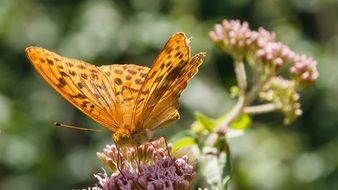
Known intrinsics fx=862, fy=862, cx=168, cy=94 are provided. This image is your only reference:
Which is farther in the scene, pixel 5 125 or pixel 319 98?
pixel 319 98

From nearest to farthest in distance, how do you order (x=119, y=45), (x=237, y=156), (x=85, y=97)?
(x=85, y=97) → (x=237, y=156) → (x=119, y=45)

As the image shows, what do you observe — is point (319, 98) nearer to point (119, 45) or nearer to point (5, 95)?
point (119, 45)

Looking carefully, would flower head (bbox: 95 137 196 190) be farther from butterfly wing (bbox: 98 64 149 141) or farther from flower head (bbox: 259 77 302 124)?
flower head (bbox: 259 77 302 124)

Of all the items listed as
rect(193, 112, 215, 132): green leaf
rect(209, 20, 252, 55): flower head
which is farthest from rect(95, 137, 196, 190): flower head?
rect(209, 20, 252, 55): flower head

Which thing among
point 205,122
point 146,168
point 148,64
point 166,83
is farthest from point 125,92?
point 148,64

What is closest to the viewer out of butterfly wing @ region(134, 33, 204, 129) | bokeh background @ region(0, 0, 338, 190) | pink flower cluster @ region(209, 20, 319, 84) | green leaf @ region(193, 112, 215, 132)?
butterfly wing @ region(134, 33, 204, 129)

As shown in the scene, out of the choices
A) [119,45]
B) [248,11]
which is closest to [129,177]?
[119,45]
